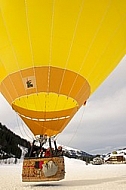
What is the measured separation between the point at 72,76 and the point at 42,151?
283 cm

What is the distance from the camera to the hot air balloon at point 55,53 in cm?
933

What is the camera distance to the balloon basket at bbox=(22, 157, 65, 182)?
10.7 metres

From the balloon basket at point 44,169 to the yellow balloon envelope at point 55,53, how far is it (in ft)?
3.05

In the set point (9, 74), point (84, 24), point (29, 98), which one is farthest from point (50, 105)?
point (84, 24)

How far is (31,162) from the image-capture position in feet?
36.5

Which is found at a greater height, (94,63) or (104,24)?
(104,24)

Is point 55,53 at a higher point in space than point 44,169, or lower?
higher

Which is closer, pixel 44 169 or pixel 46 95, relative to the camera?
pixel 46 95

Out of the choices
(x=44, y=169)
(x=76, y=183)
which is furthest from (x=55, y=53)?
(x=76, y=183)

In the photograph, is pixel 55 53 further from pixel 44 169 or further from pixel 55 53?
pixel 44 169

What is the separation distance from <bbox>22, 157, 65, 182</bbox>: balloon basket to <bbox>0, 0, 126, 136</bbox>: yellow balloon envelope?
93cm

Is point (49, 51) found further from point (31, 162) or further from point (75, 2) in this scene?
point (31, 162)

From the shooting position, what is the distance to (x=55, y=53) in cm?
988

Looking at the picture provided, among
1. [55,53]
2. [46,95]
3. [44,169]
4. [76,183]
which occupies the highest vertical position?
[55,53]
